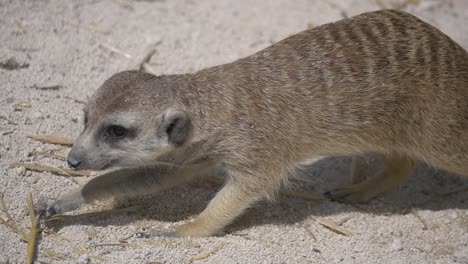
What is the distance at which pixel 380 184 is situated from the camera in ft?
12.4

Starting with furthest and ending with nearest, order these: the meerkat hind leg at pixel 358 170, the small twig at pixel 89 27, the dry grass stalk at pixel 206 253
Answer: the small twig at pixel 89 27
the meerkat hind leg at pixel 358 170
the dry grass stalk at pixel 206 253

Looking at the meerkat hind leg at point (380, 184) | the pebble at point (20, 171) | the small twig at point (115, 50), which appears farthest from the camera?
the small twig at point (115, 50)

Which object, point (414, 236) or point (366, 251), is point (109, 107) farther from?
point (414, 236)

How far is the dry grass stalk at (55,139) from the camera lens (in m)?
3.42

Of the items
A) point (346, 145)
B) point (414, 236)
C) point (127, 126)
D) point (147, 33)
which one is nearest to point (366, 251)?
point (414, 236)

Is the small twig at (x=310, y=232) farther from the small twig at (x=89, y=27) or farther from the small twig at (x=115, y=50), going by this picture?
the small twig at (x=89, y=27)

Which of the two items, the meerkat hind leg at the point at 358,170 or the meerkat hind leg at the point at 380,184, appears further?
the meerkat hind leg at the point at 358,170

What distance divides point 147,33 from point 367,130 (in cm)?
199

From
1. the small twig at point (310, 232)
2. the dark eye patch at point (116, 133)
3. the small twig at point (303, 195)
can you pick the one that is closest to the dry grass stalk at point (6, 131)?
the dark eye patch at point (116, 133)

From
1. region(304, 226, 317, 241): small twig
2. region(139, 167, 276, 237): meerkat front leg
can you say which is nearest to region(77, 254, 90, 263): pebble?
region(139, 167, 276, 237): meerkat front leg

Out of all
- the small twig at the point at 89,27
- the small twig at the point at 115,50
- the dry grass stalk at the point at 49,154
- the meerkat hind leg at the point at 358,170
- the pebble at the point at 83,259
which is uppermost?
the small twig at the point at 89,27

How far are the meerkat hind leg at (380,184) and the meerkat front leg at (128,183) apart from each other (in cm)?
94

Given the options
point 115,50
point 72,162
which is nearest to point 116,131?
point 72,162

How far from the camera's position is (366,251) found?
10.4 ft
